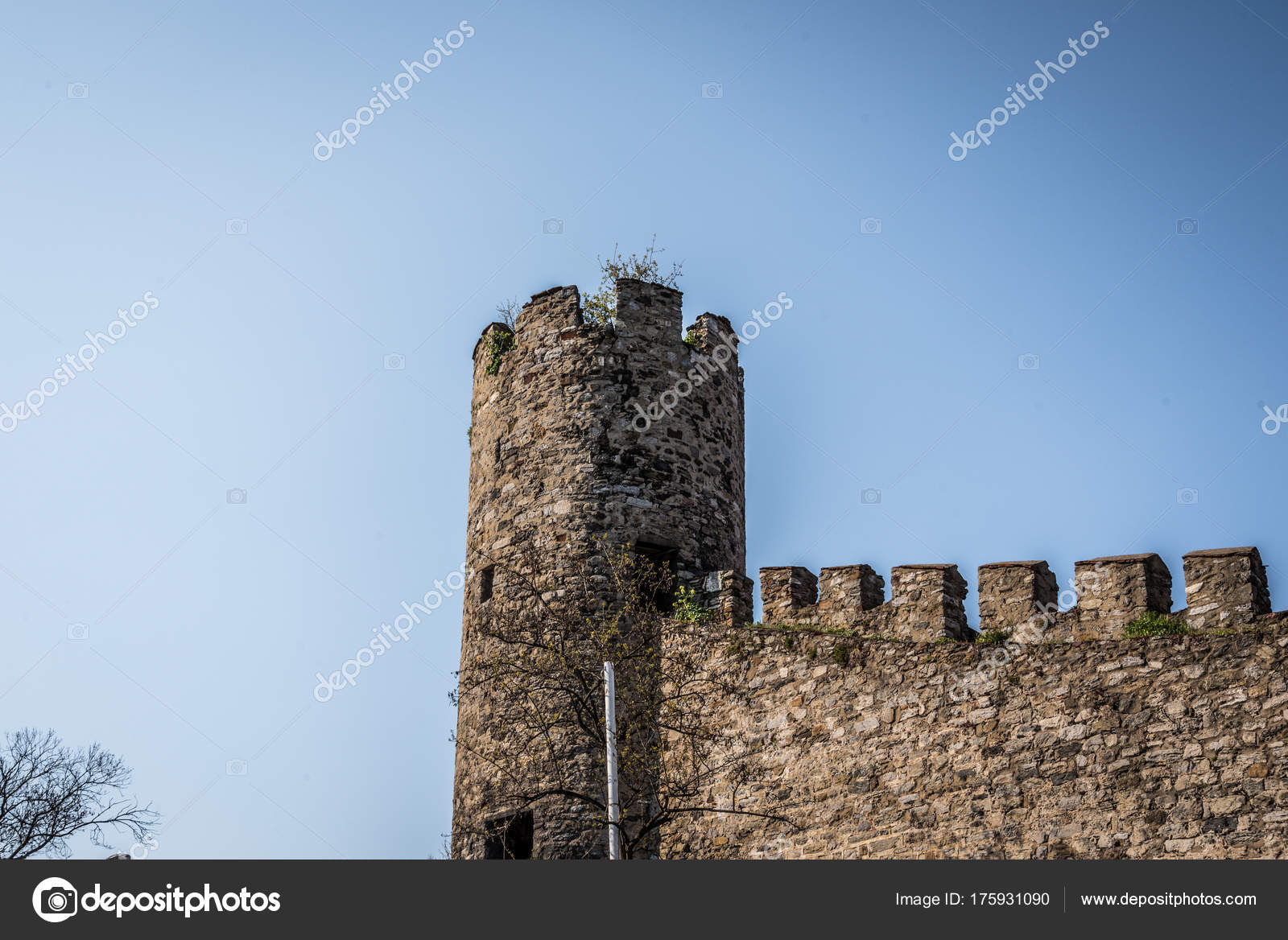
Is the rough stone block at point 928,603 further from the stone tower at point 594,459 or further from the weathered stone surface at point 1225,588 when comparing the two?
the weathered stone surface at point 1225,588

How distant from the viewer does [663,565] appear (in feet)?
53.8

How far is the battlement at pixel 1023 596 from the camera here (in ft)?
40.3

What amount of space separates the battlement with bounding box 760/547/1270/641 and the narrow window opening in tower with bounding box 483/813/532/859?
3.38 m

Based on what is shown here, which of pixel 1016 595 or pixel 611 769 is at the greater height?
pixel 1016 595

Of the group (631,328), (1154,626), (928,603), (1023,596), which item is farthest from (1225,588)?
(631,328)

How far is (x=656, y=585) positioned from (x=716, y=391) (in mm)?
3023

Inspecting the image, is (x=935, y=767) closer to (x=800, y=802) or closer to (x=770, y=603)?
(x=800, y=802)

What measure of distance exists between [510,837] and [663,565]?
3.42 metres

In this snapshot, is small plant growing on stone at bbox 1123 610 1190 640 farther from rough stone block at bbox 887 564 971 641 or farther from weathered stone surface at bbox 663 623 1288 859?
rough stone block at bbox 887 564 971 641

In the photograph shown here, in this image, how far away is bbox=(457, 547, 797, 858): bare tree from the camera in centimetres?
1482

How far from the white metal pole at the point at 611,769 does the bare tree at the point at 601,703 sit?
959mm

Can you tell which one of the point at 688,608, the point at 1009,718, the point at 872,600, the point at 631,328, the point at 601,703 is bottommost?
the point at 1009,718

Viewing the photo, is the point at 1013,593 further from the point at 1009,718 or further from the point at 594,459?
the point at 594,459
